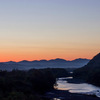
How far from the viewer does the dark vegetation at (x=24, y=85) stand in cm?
4956

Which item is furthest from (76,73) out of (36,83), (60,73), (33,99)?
(33,99)

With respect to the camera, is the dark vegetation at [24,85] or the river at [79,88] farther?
the river at [79,88]

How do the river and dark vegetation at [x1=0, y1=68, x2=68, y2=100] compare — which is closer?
dark vegetation at [x1=0, y1=68, x2=68, y2=100]

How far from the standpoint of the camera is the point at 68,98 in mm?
64812

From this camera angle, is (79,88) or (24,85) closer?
(24,85)

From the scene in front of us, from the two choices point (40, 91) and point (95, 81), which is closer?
point (40, 91)

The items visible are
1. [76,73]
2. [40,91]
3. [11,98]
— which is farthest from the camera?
[76,73]

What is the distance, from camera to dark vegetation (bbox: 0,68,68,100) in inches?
1951

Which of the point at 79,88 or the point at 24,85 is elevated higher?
the point at 24,85

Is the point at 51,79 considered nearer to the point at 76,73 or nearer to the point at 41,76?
the point at 41,76

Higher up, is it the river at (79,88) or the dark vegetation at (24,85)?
the dark vegetation at (24,85)

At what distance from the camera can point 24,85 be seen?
64375mm

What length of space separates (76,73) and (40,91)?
340 feet

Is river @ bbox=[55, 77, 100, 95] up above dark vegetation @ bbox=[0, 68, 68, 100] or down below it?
below
